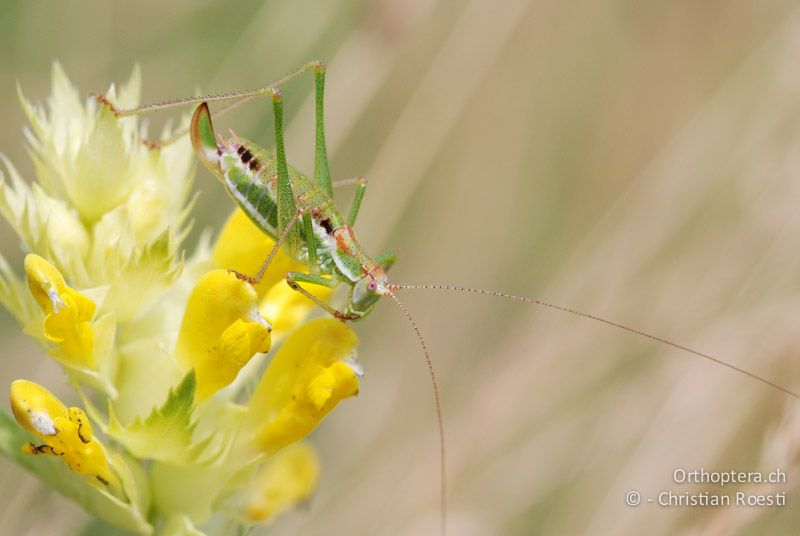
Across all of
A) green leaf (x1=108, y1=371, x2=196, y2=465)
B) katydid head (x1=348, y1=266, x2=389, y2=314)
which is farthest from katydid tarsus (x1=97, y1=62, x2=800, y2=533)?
green leaf (x1=108, y1=371, x2=196, y2=465)

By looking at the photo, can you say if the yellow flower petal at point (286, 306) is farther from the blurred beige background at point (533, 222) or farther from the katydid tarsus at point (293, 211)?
the blurred beige background at point (533, 222)

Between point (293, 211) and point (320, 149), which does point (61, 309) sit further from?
point (320, 149)

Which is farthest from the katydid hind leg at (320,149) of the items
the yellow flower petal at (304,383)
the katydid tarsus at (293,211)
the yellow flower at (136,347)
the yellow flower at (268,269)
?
the yellow flower petal at (304,383)

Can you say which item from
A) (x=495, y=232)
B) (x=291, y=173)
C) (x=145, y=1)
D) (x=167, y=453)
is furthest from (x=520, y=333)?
(x=145, y=1)

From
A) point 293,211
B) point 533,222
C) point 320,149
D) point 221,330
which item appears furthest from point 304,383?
point 533,222

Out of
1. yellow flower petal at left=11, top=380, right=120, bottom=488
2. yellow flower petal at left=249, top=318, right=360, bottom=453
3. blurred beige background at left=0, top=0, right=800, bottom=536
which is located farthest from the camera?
blurred beige background at left=0, top=0, right=800, bottom=536

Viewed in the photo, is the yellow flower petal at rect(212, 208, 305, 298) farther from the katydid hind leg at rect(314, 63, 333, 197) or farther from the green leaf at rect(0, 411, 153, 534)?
the green leaf at rect(0, 411, 153, 534)
